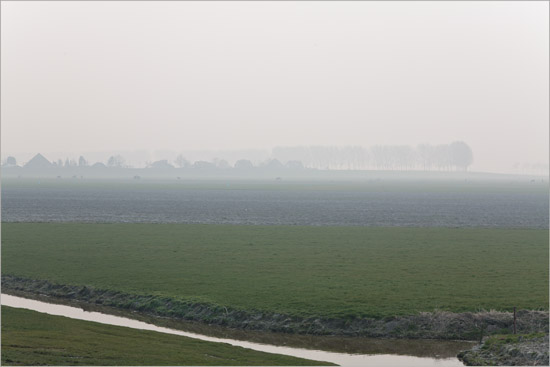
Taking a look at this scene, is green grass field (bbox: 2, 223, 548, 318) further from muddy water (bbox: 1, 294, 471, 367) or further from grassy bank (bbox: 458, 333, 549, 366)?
grassy bank (bbox: 458, 333, 549, 366)

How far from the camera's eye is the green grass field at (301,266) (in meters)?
41.5

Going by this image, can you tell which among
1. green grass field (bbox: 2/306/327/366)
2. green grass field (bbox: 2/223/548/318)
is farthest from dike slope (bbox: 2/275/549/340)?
green grass field (bbox: 2/306/327/366)

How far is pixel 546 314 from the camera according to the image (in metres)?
37.9

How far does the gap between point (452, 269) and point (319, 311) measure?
1800cm

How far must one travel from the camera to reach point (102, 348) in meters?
29.4

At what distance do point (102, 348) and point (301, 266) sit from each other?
2632 cm

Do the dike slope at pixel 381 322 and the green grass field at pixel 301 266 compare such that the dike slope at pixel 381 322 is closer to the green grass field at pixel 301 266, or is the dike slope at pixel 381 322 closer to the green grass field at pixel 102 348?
the green grass field at pixel 301 266

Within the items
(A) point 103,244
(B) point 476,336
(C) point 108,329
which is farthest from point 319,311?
(A) point 103,244

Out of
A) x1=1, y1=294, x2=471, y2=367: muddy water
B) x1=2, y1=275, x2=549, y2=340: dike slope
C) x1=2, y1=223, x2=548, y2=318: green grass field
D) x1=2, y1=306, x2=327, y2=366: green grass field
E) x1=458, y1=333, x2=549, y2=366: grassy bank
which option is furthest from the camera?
x1=2, y1=223, x2=548, y2=318: green grass field

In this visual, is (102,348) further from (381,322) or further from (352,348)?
(381,322)

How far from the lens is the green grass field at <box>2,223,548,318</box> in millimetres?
41500

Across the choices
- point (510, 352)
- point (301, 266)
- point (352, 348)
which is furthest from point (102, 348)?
point (301, 266)

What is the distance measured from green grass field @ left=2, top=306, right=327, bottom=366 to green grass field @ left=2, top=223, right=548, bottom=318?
8.34 metres

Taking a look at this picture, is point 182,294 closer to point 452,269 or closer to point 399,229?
point 452,269
